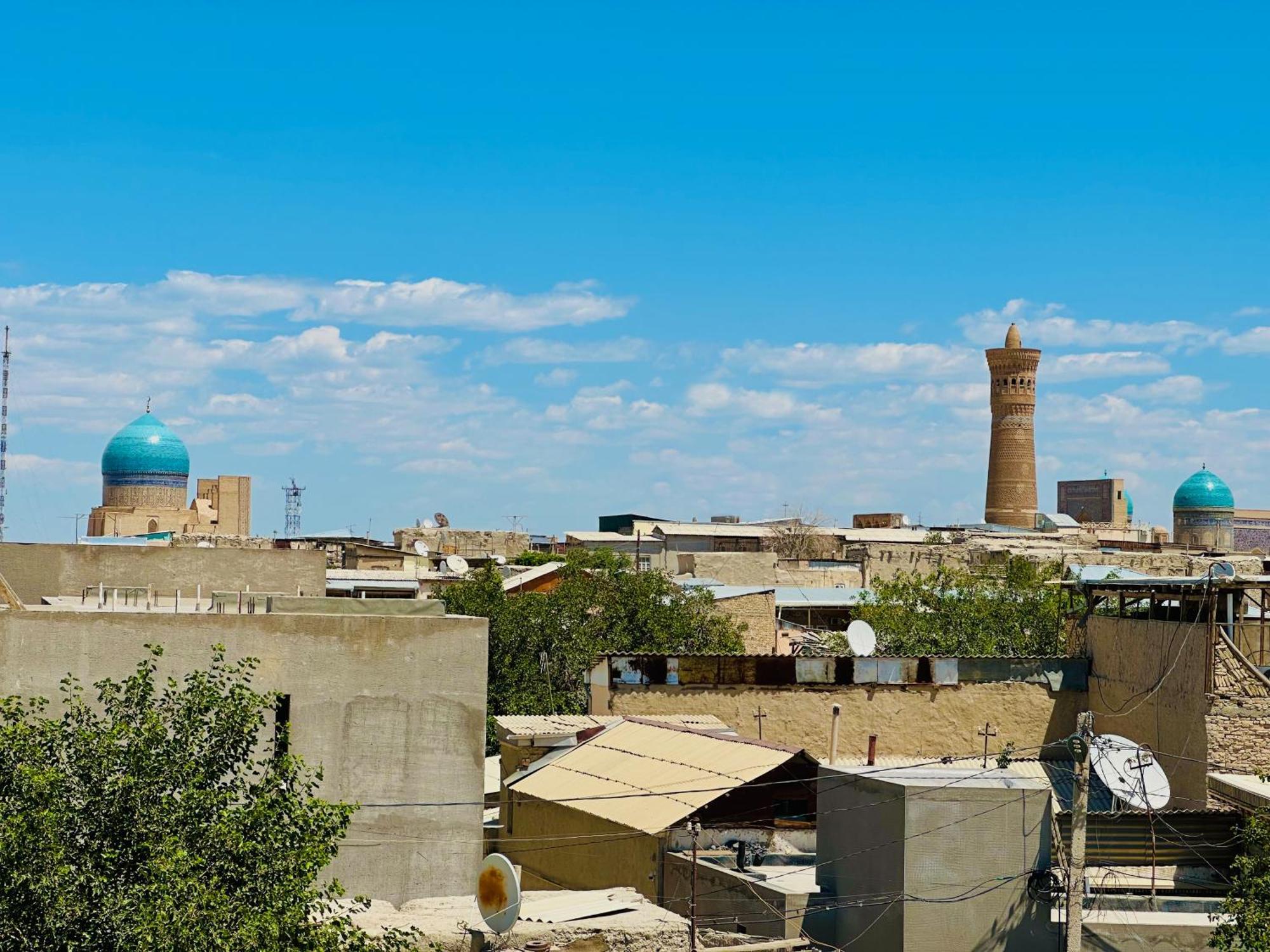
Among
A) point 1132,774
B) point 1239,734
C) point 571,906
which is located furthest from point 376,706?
point 1239,734

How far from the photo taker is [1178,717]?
17.1 m

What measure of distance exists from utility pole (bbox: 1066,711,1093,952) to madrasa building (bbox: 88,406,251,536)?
2668 inches

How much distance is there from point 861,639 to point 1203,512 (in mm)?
75040

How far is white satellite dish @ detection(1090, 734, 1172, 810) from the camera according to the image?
40.8 ft

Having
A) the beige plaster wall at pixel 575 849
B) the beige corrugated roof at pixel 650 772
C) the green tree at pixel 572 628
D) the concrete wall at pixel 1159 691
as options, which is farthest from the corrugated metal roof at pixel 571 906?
the green tree at pixel 572 628

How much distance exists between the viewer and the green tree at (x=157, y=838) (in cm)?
797

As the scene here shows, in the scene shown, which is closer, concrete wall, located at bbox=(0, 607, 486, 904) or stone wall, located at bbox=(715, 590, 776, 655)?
concrete wall, located at bbox=(0, 607, 486, 904)

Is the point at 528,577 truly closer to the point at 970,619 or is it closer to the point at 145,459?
the point at 970,619

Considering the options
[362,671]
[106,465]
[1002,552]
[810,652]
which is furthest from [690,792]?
[106,465]

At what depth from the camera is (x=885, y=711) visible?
1966cm

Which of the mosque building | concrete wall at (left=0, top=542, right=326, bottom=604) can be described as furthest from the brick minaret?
concrete wall at (left=0, top=542, right=326, bottom=604)

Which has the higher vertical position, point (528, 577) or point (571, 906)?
point (528, 577)

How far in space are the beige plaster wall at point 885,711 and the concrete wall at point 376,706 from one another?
21.6ft

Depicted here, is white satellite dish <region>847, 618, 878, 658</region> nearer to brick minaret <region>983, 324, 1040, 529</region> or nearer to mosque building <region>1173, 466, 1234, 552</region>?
brick minaret <region>983, 324, 1040, 529</region>
